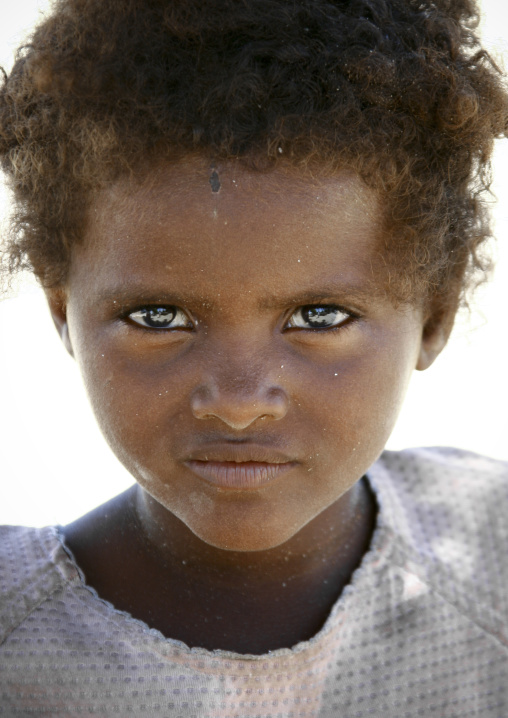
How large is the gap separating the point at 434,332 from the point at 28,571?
0.61 meters

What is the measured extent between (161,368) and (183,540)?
0.29 metres

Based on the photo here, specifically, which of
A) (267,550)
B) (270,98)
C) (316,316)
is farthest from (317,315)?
(267,550)

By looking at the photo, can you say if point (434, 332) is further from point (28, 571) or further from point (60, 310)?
point (28, 571)

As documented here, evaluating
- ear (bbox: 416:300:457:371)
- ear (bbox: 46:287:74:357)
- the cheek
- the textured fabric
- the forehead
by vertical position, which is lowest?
the textured fabric

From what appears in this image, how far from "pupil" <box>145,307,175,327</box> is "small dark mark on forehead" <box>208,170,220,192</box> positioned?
151mm

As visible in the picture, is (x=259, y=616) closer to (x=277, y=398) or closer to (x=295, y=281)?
(x=277, y=398)

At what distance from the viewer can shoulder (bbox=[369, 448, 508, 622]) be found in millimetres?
1130

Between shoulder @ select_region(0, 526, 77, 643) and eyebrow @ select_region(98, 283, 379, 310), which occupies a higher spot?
eyebrow @ select_region(98, 283, 379, 310)

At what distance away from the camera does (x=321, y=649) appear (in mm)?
1019

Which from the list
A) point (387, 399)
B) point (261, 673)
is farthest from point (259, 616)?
point (387, 399)

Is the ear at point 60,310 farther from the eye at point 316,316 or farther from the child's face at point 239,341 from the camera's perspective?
the eye at point 316,316

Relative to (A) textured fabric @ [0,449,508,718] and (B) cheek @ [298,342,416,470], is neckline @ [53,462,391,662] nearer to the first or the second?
(A) textured fabric @ [0,449,508,718]

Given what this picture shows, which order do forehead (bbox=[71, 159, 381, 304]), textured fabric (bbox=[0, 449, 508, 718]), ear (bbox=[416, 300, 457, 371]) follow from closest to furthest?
forehead (bbox=[71, 159, 381, 304])
textured fabric (bbox=[0, 449, 508, 718])
ear (bbox=[416, 300, 457, 371])

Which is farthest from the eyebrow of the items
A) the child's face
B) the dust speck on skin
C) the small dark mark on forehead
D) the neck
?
the neck
